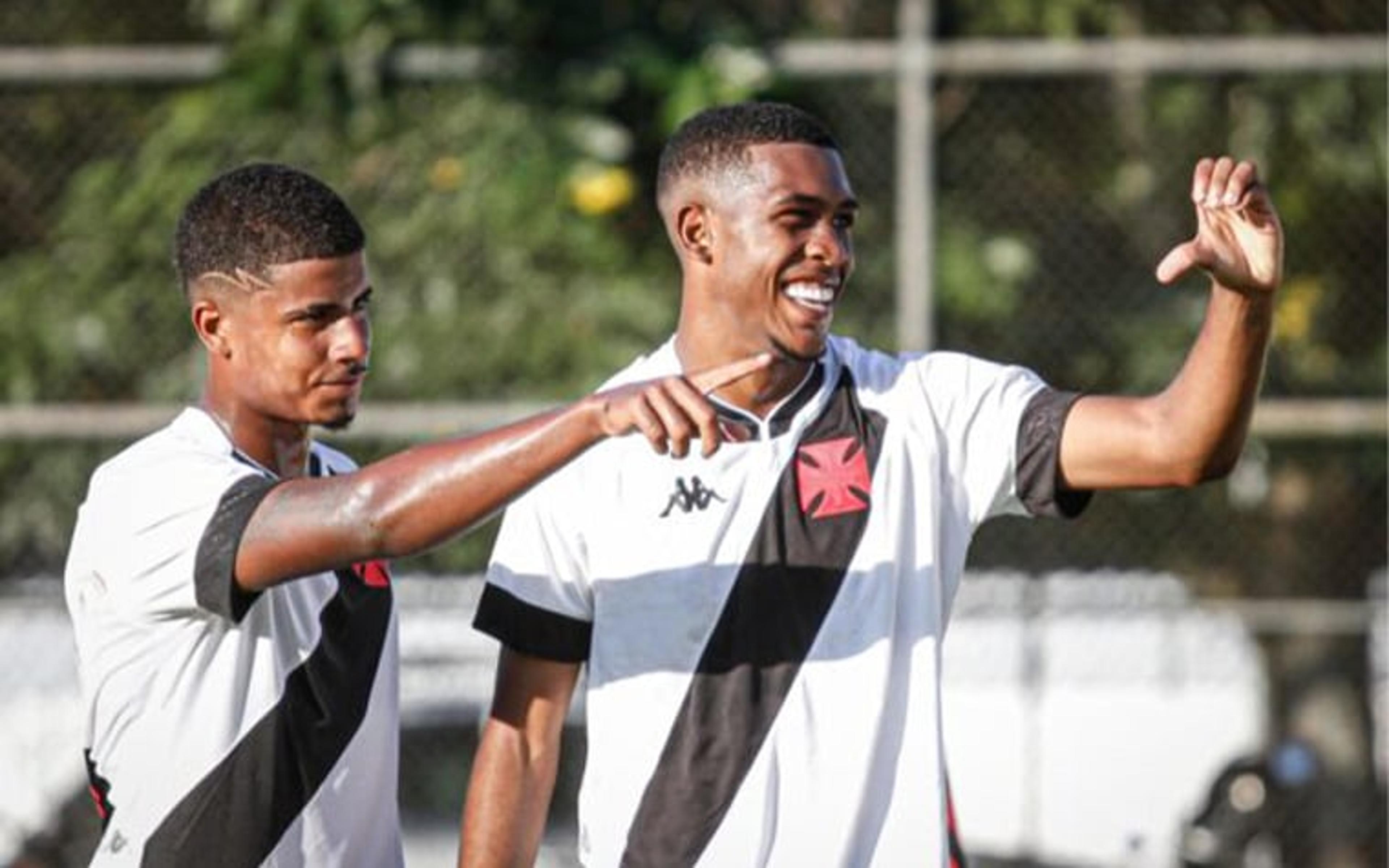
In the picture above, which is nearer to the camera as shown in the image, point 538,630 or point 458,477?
point 458,477

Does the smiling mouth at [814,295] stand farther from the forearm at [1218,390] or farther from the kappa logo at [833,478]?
the forearm at [1218,390]

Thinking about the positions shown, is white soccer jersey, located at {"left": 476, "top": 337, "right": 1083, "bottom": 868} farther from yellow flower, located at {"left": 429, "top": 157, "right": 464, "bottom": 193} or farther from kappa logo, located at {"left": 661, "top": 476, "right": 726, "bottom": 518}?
yellow flower, located at {"left": 429, "top": 157, "right": 464, "bottom": 193}

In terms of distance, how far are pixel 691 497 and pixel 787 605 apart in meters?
0.27

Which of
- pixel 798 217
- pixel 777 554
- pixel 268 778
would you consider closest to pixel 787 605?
pixel 777 554

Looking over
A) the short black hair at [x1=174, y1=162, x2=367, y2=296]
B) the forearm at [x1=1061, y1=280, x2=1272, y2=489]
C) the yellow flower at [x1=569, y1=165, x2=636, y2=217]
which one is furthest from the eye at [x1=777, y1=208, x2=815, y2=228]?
the yellow flower at [x1=569, y1=165, x2=636, y2=217]

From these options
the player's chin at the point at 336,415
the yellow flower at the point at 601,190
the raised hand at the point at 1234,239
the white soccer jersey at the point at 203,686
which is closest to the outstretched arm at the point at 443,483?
the white soccer jersey at the point at 203,686

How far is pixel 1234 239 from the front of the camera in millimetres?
4816

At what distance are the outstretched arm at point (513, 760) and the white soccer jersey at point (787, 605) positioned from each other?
10cm

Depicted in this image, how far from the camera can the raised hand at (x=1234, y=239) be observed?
189 inches

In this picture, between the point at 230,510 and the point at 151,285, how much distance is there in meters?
5.60

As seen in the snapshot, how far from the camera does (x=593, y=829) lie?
17.7 feet

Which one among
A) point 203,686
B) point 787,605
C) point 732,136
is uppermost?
point 732,136

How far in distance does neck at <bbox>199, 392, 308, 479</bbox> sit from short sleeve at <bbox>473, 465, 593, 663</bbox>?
0.42 m

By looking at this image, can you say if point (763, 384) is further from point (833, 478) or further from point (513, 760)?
point (513, 760)
